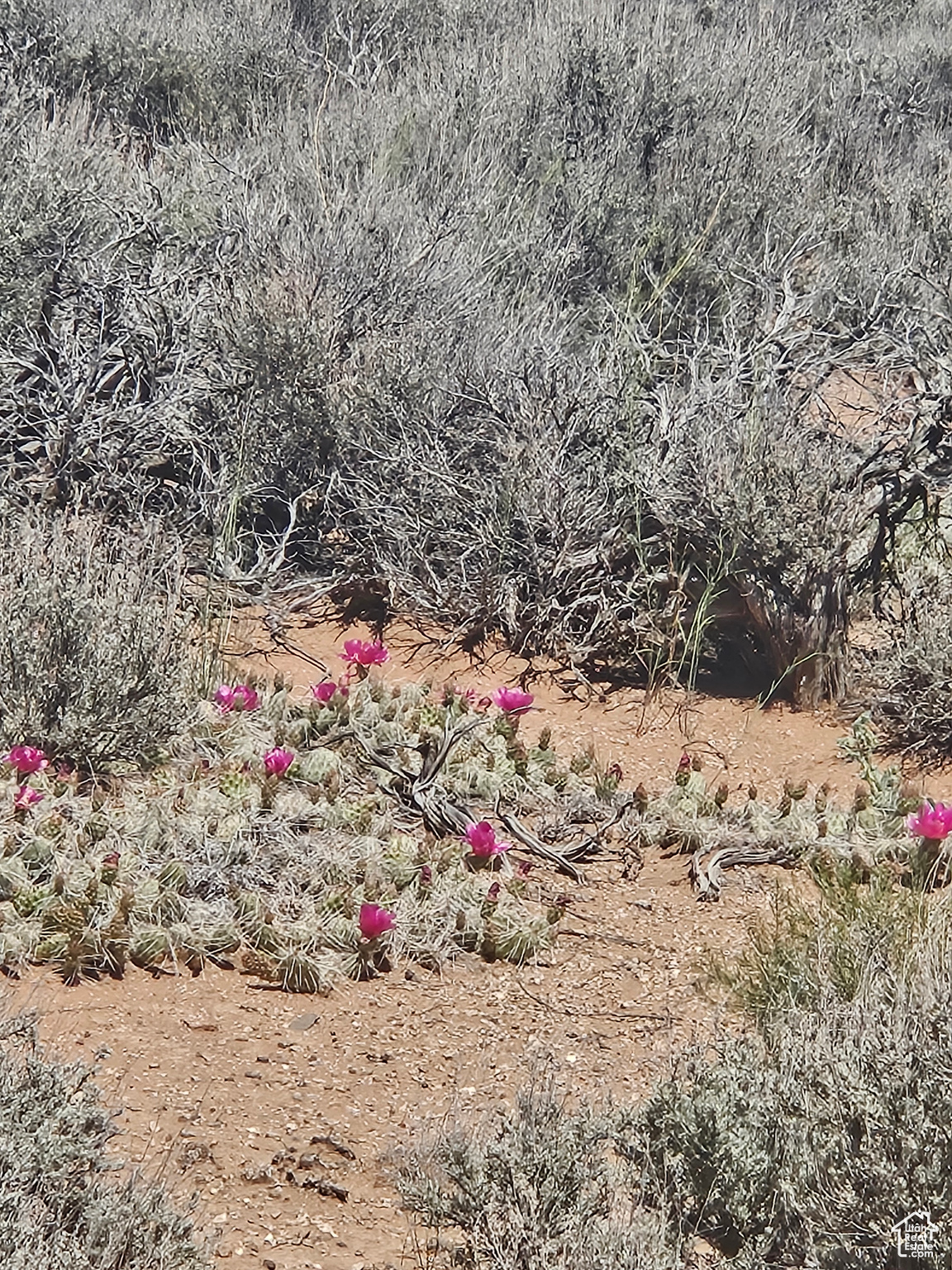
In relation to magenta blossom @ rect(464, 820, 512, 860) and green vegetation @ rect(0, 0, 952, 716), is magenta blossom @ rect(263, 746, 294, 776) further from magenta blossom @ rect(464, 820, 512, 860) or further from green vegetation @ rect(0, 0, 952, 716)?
green vegetation @ rect(0, 0, 952, 716)

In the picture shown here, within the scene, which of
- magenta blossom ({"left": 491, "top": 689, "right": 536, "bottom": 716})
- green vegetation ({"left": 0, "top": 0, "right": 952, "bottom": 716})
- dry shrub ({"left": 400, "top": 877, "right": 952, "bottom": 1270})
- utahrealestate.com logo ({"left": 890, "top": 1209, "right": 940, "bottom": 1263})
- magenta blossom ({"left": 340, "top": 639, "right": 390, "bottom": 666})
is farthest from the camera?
green vegetation ({"left": 0, "top": 0, "right": 952, "bottom": 716})

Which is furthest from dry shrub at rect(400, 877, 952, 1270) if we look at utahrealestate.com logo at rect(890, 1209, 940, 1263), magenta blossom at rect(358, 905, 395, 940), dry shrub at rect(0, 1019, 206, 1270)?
magenta blossom at rect(358, 905, 395, 940)

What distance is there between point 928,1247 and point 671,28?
9.95 metres

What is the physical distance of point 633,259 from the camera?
7801 millimetres

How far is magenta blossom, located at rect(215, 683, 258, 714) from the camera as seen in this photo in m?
4.36

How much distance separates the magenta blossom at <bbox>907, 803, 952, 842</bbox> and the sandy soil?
437mm

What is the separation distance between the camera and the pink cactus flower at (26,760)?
3.75 m

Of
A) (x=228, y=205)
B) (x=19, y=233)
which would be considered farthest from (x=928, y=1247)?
(x=228, y=205)

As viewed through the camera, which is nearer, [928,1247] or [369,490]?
[928,1247]

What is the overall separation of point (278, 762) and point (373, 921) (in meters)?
0.84

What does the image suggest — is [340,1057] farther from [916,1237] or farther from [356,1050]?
[916,1237]

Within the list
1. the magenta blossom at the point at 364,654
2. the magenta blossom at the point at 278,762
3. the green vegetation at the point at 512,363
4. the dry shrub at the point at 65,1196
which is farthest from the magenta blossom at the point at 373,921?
the green vegetation at the point at 512,363

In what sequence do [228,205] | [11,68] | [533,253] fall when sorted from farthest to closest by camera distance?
[11,68]
[533,253]
[228,205]

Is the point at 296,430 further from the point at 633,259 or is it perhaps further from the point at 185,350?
the point at 633,259
